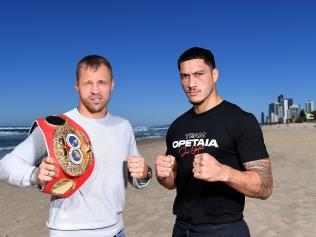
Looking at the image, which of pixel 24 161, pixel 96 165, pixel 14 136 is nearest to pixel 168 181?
pixel 96 165

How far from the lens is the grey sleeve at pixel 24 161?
8.62 feet

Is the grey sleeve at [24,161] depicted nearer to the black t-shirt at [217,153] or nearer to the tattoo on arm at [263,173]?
the black t-shirt at [217,153]

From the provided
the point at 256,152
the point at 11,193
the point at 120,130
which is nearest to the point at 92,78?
the point at 120,130

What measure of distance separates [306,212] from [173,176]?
18.8ft

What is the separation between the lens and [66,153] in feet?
8.76

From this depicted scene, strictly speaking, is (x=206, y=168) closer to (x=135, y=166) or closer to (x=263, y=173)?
(x=263, y=173)

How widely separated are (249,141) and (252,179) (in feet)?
1.13

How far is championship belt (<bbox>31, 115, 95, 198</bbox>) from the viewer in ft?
8.57

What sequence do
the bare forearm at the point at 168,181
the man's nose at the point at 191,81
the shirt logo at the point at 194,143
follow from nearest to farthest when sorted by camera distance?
the shirt logo at the point at 194,143 < the man's nose at the point at 191,81 < the bare forearm at the point at 168,181

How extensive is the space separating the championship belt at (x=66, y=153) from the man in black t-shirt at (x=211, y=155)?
59cm

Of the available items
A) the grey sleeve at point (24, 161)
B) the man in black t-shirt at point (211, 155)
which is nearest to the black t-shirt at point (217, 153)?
the man in black t-shirt at point (211, 155)

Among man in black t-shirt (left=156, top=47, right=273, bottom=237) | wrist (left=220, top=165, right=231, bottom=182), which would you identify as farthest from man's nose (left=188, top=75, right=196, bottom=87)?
wrist (left=220, top=165, right=231, bottom=182)

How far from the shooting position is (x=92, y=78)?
3039 millimetres

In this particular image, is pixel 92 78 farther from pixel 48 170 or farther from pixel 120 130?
pixel 48 170
